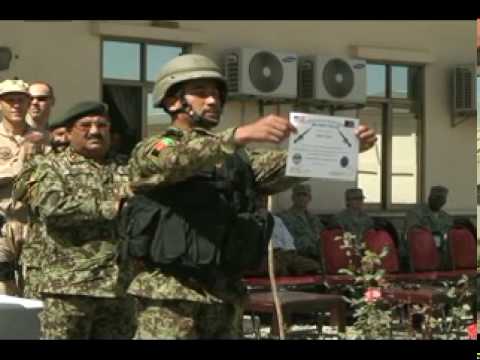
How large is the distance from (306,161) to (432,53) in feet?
29.1

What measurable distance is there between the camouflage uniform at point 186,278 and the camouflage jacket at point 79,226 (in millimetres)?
779

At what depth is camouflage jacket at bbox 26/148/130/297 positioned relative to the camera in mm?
4512

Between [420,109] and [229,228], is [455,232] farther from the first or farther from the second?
[229,228]

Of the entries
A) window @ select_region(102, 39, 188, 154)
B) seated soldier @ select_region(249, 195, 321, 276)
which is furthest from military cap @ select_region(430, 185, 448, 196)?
window @ select_region(102, 39, 188, 154)

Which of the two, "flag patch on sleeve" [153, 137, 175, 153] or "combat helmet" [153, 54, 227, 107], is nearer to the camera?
"flag patch on sleeve" [153, 137, 175, 153]

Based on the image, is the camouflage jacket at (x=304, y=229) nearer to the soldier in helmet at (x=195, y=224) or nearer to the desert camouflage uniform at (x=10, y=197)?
the desert camouflage uniform at (x=10, y=197)

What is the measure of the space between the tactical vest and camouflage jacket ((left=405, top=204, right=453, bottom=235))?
7.30 meters

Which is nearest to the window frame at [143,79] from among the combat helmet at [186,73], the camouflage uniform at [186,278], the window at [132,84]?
the window at [132,84]

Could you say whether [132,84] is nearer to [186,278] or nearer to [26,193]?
[26,193]

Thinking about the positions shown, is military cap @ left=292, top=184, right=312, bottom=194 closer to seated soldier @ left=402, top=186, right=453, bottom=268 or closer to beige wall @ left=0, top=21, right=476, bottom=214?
beige wall @ left=0, top=21, right=476, bottom=214

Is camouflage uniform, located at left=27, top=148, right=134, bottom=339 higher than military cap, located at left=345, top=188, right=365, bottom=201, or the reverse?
military cap, located at left=345, top=188, right=365, bottom=201

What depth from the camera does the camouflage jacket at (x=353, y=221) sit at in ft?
33.3

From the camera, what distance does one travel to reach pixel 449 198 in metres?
12.3
